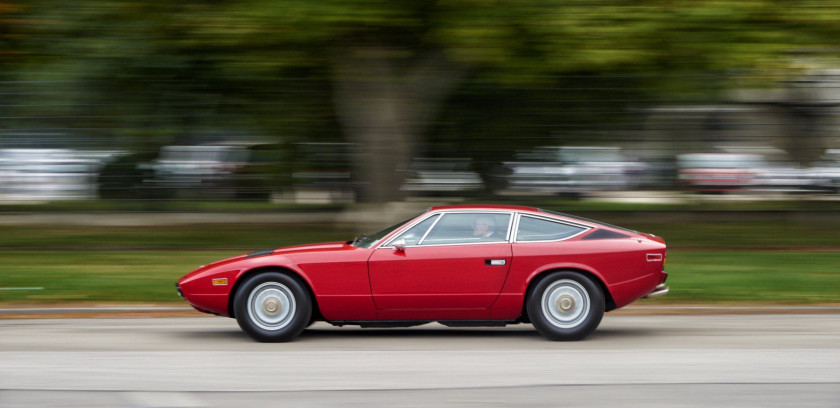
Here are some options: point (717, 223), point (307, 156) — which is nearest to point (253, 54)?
point (307, 156)

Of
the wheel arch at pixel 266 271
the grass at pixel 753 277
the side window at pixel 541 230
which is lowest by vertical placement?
the grass at pixel 753 277

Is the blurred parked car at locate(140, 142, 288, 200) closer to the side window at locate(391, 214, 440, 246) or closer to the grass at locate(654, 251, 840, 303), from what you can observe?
the grass at locate(654, 251, 840, 303)

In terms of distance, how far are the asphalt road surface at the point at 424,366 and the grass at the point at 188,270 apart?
7.12ft

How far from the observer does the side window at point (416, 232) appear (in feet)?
26.6

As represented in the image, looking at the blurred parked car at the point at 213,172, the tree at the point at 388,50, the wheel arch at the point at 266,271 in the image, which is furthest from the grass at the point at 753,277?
the blurred parked car at the point at 213,172

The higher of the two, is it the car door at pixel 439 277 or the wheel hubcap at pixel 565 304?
the car door at pixel 439 277

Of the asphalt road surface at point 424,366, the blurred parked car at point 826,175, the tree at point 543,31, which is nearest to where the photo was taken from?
the asphalt road surface at point 424,366

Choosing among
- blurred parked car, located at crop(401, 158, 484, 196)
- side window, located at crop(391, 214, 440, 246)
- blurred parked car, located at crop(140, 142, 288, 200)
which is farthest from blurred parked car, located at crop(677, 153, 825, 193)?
side window, located at crop(391, 214, 440, 246)

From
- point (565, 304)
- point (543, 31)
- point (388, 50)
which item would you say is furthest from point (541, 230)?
point (388, 50)

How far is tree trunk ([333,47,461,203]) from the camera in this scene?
599 inches

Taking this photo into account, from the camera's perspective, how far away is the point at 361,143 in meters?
16.2

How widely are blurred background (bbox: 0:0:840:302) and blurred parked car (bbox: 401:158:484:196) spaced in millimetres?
42

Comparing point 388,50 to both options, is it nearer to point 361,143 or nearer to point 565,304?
point 361,143

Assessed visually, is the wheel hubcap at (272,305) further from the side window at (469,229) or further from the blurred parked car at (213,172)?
the blurred parked car at (213,172)
